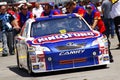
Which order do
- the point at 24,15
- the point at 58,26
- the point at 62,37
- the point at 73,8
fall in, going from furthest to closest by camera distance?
1. the point at 24,15
2. the point at 73,8
3. the point at 58,26
4. the point at 62,37

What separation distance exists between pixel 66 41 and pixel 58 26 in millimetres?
1108

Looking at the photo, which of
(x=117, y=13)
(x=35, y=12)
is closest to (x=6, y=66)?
(x=117, y=13)

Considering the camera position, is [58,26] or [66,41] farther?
[58,26]

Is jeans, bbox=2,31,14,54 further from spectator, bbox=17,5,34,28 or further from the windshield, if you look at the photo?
the windshield

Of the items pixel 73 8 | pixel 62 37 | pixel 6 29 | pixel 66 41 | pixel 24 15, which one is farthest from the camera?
pixel 6 29

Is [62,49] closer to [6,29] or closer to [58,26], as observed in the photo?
[58,26]

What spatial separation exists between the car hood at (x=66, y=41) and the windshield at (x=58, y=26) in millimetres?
383

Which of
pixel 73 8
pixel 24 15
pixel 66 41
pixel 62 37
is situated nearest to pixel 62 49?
pixel 66 41

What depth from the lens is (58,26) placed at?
1298 centimetres

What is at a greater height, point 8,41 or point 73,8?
point 73,8

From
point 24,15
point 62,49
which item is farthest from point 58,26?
point 24,15

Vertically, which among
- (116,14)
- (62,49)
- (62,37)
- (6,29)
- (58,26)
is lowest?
(62,49)

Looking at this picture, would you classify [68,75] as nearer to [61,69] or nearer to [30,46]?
[61,69]

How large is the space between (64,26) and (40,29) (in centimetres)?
63
